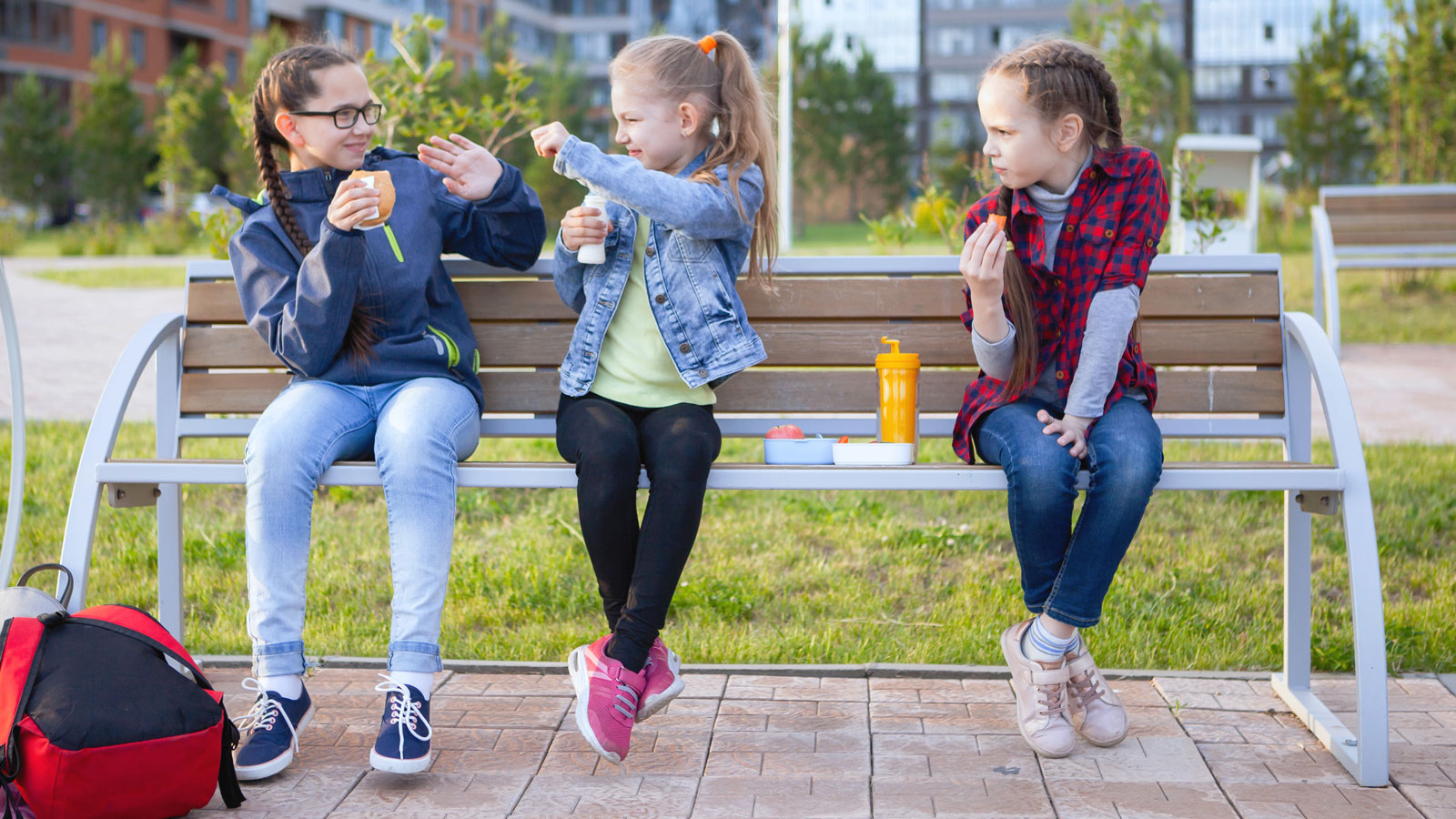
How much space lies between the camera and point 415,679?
2309 mm

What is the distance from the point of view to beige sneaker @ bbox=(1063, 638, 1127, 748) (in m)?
2.47

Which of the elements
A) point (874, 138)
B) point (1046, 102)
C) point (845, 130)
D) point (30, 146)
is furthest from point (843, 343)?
point (30, 146)

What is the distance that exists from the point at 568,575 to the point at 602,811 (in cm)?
148

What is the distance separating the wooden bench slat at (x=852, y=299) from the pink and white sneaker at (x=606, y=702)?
0.95m

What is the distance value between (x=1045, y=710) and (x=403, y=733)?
1166 millimetres

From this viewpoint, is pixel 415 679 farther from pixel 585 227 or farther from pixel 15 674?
pixel 585 227

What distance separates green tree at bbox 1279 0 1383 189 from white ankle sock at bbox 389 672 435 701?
1832 centimetres

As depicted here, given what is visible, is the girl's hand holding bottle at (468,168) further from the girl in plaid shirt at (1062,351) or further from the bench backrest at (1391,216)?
the bench backrest at (1391,216)

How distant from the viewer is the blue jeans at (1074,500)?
7.72 feet

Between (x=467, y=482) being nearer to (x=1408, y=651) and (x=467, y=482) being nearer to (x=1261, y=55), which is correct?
(x=1408, y=651)

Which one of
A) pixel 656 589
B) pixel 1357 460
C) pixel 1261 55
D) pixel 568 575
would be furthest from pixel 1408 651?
pixel 1261 55

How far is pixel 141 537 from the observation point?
4.05 meters

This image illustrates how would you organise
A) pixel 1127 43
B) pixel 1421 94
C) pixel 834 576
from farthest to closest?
1. pixel 1421 94
2. pixel 1127 43
3. pixel 834 576

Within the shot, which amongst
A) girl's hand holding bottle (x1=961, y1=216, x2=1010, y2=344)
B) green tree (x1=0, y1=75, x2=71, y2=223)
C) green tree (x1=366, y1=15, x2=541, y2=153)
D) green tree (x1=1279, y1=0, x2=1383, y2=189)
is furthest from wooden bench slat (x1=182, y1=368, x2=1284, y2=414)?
green tree (x1=0, y1=75, x2=71, y2=223)
